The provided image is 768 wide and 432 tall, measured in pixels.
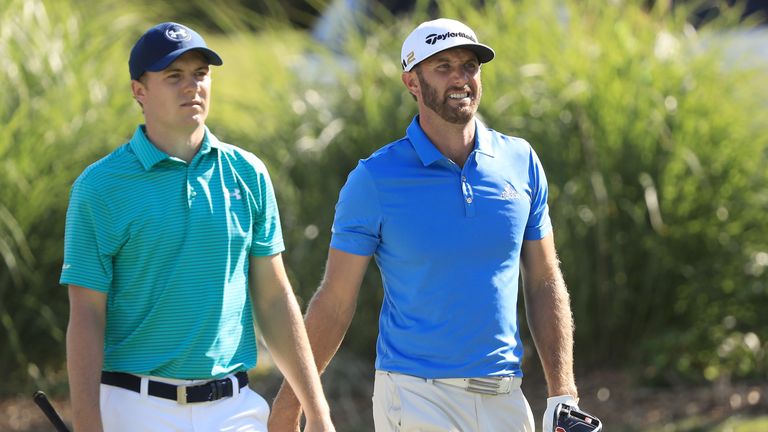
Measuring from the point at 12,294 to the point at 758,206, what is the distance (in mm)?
4668

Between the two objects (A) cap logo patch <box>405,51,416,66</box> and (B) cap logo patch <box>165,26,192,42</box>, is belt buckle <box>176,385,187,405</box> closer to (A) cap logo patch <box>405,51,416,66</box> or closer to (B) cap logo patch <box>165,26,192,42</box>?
(B) cap logo patch <box>165,26,192,42</box>

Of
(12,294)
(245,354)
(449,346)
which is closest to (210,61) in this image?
(245,354)

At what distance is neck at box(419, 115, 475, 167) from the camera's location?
15.7ft

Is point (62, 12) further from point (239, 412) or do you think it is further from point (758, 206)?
point (239, 412)

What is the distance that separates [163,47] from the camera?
426cm

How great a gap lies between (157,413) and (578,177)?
4.83 meters

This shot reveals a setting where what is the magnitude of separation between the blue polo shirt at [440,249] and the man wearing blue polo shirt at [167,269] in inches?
Answer: 16.2

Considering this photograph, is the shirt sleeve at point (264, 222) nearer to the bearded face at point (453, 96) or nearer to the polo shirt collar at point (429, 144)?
the polo shirt collar at point (429, 144)

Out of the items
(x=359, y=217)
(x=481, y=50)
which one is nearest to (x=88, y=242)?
(x=359, y=217)

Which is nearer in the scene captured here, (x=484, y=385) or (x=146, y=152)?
(x=146, y=152)

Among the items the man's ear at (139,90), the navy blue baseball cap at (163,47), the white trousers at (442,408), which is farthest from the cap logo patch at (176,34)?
the white trousers at (442,408)

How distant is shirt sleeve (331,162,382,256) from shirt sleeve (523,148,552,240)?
57cm

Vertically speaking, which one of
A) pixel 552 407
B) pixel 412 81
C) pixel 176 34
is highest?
pixel 176 34

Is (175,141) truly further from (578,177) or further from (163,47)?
(578,177)
